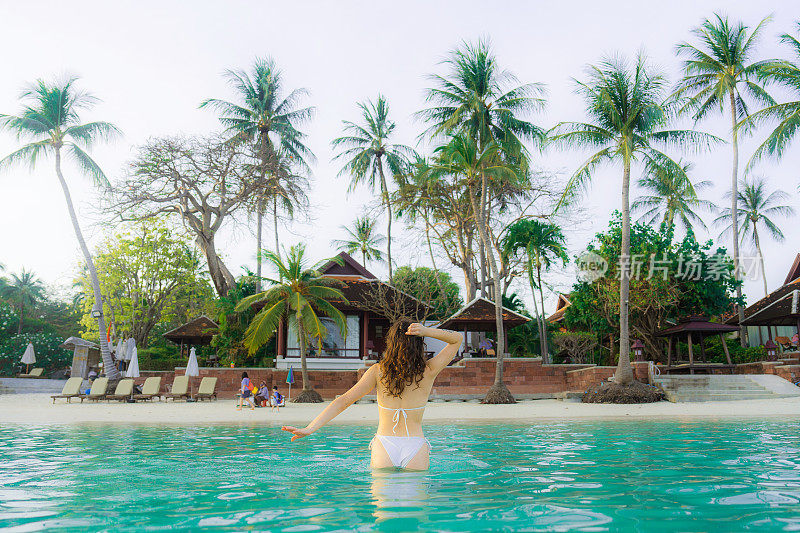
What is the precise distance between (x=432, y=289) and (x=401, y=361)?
2853cm

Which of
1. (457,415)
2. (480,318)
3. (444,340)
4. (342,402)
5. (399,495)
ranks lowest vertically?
(457,415)

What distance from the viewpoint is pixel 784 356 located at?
2511 cm

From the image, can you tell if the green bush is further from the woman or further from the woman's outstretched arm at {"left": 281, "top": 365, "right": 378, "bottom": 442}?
the woman

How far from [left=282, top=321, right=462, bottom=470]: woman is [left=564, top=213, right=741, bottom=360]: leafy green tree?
71.8ft

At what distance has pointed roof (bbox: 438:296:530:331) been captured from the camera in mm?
25750

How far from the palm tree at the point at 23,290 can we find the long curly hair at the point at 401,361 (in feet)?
170

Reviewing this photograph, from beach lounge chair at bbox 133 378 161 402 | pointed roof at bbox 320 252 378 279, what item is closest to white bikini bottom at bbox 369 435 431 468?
beach lounge chair at bbox 133 378 161 402

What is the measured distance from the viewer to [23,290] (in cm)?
5228

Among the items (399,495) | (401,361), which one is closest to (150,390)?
(401,361)

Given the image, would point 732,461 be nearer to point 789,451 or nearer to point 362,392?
point 789,451

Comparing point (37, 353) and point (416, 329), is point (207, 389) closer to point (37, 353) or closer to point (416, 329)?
point (416, 329)

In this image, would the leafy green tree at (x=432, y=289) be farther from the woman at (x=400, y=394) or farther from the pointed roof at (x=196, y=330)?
the woman at (x=400, y=394)

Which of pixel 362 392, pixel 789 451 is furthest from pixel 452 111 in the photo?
pixel 362 392

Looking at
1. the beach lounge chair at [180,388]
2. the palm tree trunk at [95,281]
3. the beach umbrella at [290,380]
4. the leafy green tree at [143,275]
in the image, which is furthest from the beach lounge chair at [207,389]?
the leafy green tree at [143,275]
